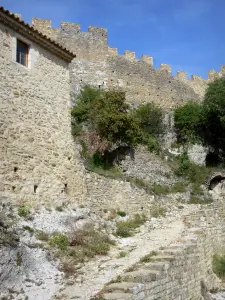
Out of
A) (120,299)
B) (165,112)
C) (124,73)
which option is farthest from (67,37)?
(120,299)

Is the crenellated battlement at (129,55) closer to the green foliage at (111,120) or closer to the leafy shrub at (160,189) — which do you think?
the green foliage at (111,120)

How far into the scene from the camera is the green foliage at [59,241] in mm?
11477

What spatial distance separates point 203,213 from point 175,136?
1602 cm

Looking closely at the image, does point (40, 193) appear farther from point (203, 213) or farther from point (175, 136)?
point (175, 136)

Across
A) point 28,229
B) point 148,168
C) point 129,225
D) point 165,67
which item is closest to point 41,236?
point 28,229

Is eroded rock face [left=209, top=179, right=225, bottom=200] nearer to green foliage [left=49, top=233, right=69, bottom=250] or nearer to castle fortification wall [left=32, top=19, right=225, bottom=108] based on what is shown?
castle fortification wall [left=32, top=19, right=225, bottom=108]

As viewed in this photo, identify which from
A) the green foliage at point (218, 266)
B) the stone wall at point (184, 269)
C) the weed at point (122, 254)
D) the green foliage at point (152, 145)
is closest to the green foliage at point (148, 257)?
the stone wall at point (184, 269)

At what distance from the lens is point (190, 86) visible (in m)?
37.4

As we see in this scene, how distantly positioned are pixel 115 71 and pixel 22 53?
18.4 m

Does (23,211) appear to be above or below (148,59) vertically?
below

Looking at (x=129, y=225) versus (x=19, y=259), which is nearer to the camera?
(x=19, y=259)

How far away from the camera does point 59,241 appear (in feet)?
38.3

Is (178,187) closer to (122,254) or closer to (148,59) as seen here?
(122,254)

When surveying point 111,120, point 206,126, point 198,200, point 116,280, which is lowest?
point 116,280
